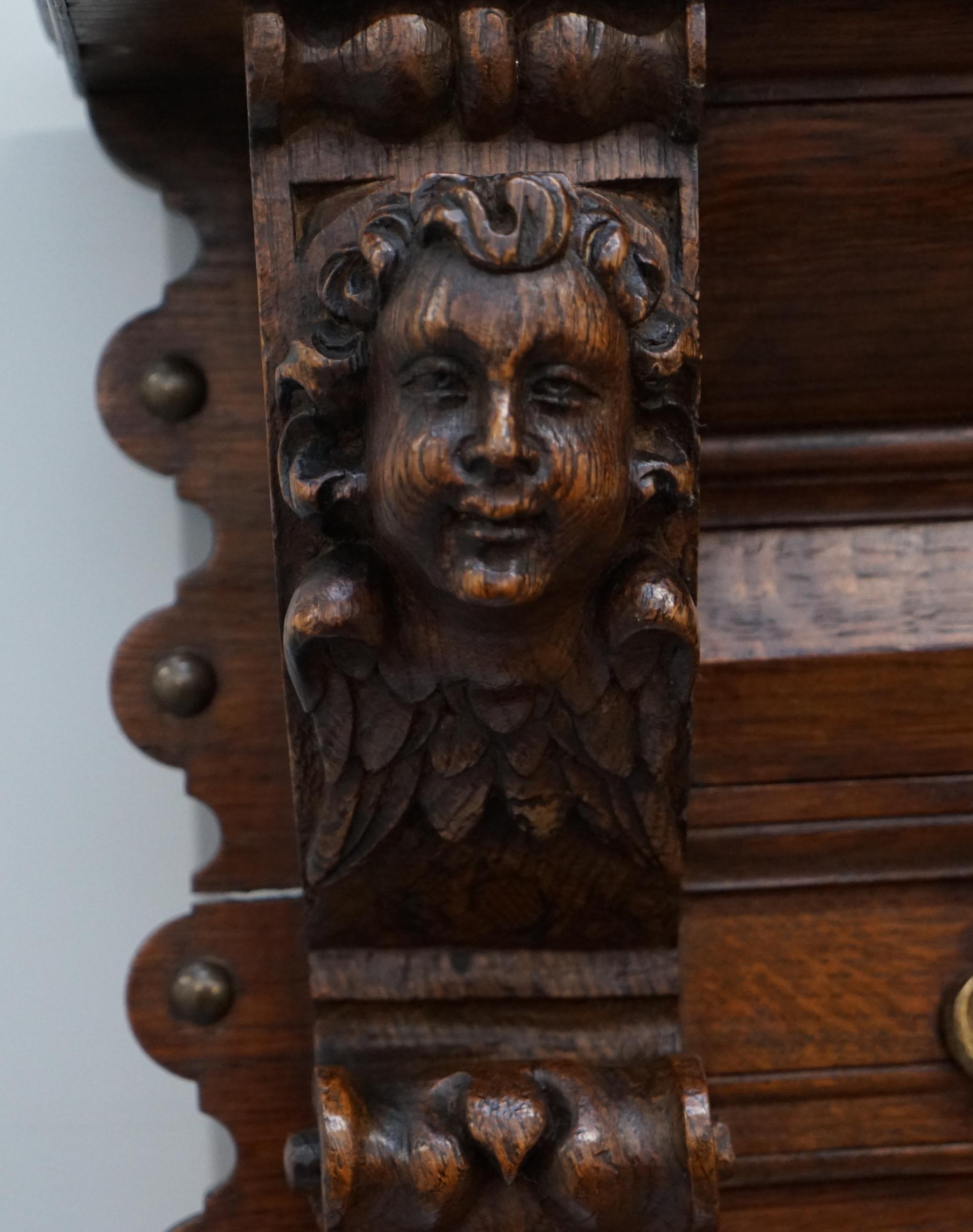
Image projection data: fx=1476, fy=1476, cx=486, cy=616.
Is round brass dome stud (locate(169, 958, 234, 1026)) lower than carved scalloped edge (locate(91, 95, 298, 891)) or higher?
lower

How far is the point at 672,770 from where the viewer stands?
26.9 inches

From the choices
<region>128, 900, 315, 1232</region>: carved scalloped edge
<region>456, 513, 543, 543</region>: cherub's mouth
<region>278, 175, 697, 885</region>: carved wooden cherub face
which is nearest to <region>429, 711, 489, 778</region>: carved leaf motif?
<region>278, 175, 697, 885</region>: carved wooden cherub face

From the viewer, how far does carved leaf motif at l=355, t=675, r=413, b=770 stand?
2.16 feet

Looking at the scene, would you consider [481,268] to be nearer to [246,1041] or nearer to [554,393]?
[554,393]

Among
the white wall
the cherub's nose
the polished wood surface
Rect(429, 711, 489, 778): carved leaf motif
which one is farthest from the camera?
the white wall

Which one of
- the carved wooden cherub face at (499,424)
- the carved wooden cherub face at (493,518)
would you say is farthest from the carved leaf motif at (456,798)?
the carved wooden cherub face at (499,424)

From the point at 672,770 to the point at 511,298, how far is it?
24cm

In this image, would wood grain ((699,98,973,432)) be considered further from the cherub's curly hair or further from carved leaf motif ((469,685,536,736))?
carved leaf motif ((469,685,536,736))

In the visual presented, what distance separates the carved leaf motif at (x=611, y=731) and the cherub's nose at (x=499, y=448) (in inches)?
5.1

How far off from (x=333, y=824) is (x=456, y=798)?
0.06 meters

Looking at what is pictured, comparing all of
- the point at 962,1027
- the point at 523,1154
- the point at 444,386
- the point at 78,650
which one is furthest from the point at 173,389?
the point at 962,1027

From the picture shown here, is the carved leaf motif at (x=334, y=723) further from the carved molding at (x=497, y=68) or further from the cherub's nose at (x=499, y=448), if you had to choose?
the carved molding at (x=497, y=68)

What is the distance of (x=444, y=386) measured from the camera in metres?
0.59

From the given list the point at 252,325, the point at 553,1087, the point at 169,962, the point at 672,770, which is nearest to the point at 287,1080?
the point at 169,962
